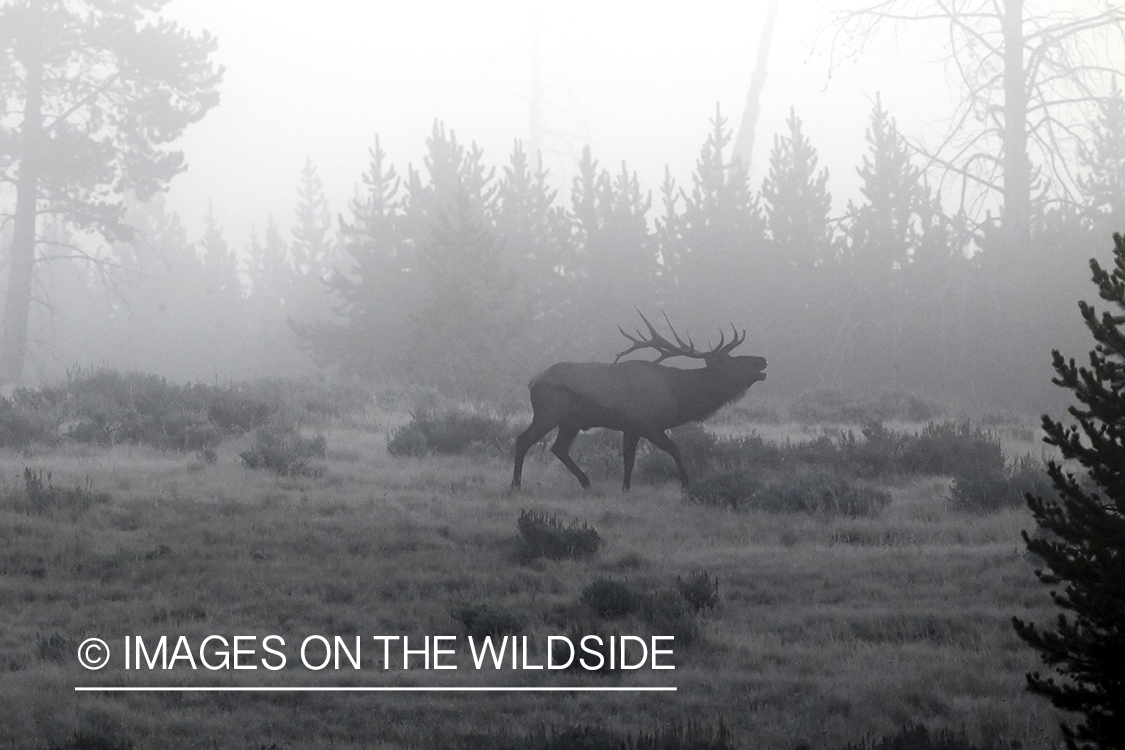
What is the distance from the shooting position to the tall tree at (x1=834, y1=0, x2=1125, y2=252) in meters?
22.8

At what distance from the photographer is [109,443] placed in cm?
1397

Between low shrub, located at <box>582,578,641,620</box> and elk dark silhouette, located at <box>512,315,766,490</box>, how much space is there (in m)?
3.92

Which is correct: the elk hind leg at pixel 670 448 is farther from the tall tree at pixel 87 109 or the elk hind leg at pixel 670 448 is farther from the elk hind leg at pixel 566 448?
the tall tree at pixel 87 109

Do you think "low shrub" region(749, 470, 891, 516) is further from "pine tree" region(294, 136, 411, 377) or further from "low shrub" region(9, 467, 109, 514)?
"pine tree" region(294, 136, 411, 377)

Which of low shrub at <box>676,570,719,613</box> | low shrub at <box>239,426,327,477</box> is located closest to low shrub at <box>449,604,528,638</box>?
low shrub at <box>676,570,719,613</box>

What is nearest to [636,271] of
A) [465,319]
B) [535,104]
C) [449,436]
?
[465,319]

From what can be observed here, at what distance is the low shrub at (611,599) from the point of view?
7.27 meters

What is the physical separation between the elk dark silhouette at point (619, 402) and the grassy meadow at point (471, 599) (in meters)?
0.48

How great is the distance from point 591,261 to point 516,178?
5.12 m

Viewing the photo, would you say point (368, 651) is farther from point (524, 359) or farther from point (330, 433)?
point (524, 359)

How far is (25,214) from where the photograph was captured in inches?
1141

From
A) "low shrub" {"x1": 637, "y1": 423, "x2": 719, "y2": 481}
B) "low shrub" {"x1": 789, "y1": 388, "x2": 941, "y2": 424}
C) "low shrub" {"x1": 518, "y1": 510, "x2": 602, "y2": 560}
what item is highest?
"low shrub" {"x1": 789, "y1": 388, "x2": 941, "y2": 424}

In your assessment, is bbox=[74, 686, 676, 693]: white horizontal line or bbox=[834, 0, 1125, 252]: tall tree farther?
bbox=[834, 0, 1125, 252]: tall tree

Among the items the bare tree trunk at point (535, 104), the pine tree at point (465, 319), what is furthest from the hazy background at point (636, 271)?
the bare tree trunk at point (535, 104)
